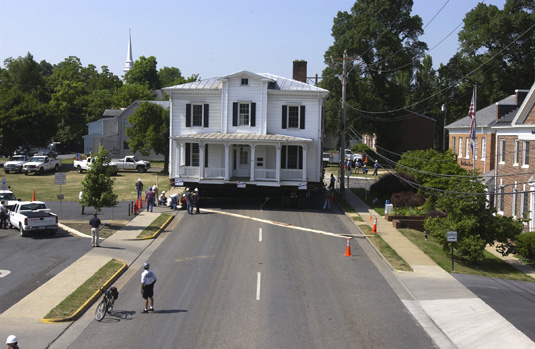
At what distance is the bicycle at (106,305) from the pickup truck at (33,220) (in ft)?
41.5

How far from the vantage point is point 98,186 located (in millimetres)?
30391

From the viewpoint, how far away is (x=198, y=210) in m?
34.9

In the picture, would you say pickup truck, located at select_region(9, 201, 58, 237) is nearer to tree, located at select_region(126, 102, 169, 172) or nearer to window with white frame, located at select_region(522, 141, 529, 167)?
window with white frame, located at select_region(522, 141, 529, 167)

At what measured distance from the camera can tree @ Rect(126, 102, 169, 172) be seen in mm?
58094

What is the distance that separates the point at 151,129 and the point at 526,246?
136 ft

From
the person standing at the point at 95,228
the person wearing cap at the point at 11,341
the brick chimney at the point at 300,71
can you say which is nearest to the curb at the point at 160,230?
the person standing at the point at 95,228

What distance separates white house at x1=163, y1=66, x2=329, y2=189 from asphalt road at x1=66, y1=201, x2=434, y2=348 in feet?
33.4

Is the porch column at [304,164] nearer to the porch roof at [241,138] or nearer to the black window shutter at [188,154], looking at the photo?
the porch roof at [241,138]

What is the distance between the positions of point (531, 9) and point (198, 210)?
48702 millimetres

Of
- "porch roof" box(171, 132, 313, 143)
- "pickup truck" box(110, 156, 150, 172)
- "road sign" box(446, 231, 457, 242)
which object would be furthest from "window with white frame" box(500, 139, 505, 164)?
"pickup truck" box(110, 156, 150, 172)

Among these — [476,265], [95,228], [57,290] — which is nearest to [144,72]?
[95,228]

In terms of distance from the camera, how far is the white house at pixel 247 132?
3825 cm

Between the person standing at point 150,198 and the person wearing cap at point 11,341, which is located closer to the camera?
the person wearing cap at point 11,341

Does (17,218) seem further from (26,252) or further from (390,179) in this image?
(390,179)
